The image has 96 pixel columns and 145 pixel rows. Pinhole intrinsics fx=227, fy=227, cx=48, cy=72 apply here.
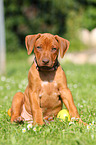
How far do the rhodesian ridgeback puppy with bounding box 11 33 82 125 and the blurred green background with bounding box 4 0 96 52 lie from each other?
24529 millimetres

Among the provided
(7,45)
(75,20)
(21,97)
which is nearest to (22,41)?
(7,45)

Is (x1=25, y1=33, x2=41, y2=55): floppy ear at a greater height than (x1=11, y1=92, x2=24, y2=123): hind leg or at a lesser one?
greater

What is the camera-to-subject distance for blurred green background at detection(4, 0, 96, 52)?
3025 centimetres

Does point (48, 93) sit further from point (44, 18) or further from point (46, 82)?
point (44, 18)

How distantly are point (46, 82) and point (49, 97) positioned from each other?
11.1 inches

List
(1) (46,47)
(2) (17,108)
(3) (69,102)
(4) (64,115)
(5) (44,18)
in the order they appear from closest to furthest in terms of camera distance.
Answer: (1) (46,47)
(3) (69,102)
(4) (64,115)
(2) (17,108)
(5) (44,18)

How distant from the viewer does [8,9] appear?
31.1 m

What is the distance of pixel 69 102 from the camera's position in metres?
4.07

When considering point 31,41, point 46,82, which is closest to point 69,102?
point 46,82

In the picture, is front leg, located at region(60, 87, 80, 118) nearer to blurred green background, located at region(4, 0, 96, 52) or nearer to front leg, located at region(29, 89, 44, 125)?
front leg, located at region(29, 89, 44, 125)

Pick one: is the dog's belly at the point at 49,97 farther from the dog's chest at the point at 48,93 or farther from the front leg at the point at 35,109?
the front leg at the point at 35,109

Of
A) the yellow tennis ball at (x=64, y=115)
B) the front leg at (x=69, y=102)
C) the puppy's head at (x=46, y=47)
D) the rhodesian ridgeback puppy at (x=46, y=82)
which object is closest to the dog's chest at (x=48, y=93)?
the rhodesian ridgeback puppy at (x=46, y=82)

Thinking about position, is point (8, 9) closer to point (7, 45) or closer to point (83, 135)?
point (7, 45)

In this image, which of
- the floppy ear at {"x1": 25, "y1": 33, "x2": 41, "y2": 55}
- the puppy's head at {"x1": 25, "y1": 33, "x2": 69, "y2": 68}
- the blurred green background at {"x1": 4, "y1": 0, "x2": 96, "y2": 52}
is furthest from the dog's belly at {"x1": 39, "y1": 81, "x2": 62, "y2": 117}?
the blurred green background at {"x1": 4, "y1": 0, "x2": 96, "y2": 52}
